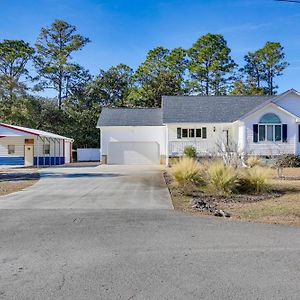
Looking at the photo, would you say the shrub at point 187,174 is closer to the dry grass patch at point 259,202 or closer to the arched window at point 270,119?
the dry grass patch at point 259,202

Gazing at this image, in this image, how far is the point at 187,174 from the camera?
16047 millimetres

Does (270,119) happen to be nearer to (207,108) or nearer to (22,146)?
(207,108)

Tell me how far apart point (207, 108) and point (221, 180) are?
21.4 meters

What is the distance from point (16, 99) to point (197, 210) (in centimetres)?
4275


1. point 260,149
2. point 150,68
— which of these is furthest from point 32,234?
point 150,68

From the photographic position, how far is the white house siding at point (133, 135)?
3781 centimetres

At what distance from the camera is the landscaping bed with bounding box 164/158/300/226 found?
35.0ft

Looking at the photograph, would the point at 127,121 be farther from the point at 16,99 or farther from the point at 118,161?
the point at 16,99

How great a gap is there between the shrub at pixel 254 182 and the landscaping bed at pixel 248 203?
21cm

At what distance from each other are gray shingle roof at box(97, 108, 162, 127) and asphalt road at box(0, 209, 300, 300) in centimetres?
2824

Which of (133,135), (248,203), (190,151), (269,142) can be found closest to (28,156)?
(133,135)

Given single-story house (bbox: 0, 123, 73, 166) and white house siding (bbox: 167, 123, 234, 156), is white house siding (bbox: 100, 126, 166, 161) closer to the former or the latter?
white house siding (bbox: 167, 123, 234, 156)

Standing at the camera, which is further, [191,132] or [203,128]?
[191,132]

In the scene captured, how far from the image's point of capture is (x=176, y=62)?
184 ft
